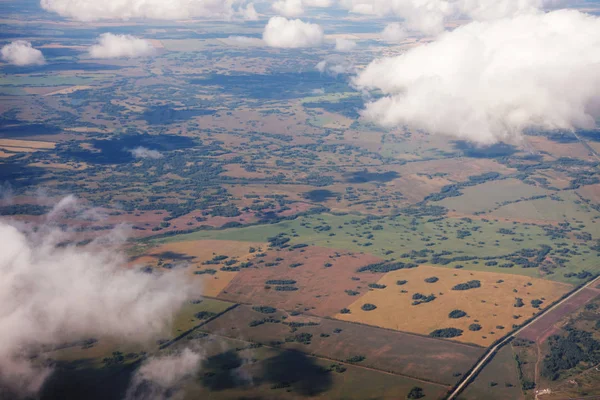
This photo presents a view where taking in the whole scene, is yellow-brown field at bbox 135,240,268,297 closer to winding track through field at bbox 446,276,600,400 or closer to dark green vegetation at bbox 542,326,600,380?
winding track through field at bbox 446,276,600,400

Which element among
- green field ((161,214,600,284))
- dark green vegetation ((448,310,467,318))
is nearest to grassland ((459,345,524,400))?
dark green vegetation ((448,310,467,318))

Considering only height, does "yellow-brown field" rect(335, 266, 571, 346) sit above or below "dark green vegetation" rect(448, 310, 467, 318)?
below

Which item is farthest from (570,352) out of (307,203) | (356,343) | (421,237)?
(307,203)

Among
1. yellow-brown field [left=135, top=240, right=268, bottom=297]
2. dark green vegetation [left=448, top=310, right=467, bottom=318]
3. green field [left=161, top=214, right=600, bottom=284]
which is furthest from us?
green field [left=161, top=214, right=600, bottom=284]

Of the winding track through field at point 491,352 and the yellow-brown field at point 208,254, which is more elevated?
the yellow-brown field at point 208,254

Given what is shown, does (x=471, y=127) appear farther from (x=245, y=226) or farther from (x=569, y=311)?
(x=569, y=311)

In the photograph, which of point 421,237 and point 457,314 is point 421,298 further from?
point 421,237

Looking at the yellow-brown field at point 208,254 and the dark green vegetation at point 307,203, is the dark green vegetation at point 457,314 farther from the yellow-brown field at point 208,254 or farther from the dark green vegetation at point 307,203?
the yellow-brown field at point 208,254

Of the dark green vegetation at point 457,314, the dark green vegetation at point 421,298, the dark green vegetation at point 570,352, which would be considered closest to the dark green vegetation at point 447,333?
the dark green vegetation at point 457,314
